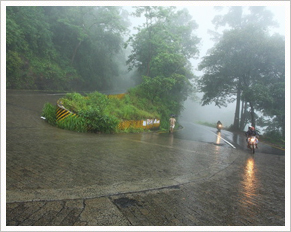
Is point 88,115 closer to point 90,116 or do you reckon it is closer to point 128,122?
point 90,116

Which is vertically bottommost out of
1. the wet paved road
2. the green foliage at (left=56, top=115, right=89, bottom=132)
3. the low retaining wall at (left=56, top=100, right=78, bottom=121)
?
the wet paved road

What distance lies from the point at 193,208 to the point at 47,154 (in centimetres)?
424

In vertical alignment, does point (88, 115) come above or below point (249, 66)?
below

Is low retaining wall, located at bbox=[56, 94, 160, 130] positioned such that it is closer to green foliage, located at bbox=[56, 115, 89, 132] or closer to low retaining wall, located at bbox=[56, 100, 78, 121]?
low retaining wall, located at bbox=[56, 100, 78, 121]

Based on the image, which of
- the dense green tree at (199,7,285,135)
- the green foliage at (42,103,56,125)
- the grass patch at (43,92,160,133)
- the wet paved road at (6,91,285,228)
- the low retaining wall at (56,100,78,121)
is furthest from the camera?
the dense green tree at (199,7,285,135)

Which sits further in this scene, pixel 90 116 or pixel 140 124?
pixel 140 124

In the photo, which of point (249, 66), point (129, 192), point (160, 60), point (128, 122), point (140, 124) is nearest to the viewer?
point (129, 192)

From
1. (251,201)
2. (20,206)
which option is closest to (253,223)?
(251,201)

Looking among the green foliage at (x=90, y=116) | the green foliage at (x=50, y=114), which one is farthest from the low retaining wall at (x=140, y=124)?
the green foliage at (x=50, y=114)

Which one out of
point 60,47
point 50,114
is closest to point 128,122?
point 50,114

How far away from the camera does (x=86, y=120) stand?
37.6 feet

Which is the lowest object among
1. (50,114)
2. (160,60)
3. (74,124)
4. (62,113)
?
(74,124)

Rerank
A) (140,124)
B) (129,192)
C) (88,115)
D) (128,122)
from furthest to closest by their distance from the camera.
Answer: (140,124)
(128,122)
(88,115)
(129,192)

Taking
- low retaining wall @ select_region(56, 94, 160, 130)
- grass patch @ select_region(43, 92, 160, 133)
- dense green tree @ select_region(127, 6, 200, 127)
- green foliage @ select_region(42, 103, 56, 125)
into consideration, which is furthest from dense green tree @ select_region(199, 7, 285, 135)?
green foliage @ select_region(42, 103, 56, 125)
